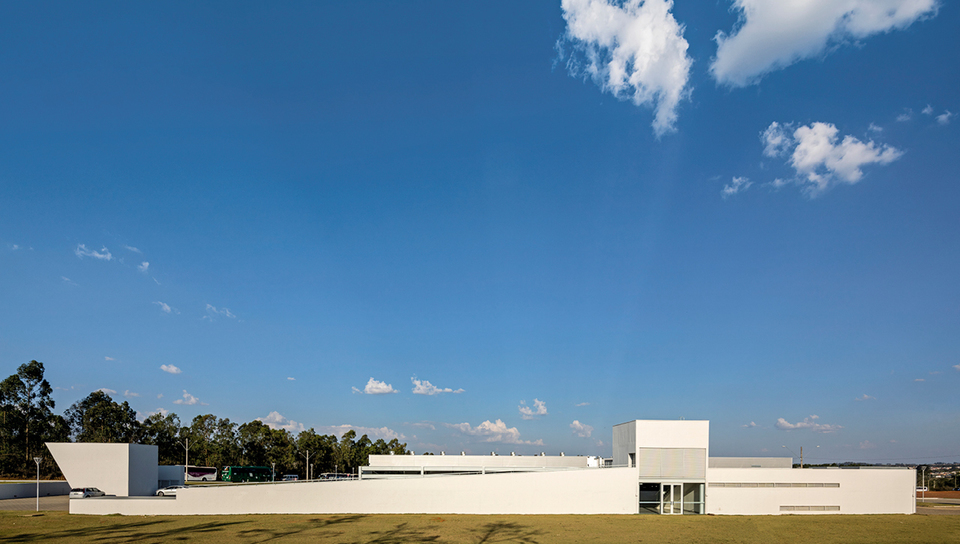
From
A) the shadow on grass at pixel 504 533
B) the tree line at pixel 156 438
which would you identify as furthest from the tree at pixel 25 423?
the shadow on grass at pixel 504 533

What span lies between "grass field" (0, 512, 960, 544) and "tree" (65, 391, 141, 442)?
51539 mm

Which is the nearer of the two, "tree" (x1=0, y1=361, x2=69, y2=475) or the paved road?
the paved road

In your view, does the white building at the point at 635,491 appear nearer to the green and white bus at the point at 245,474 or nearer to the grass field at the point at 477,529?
the grass field at the point at 477,529

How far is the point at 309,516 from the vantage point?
3212cm

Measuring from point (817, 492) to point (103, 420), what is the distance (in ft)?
293

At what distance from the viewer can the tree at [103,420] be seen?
76375 millimetres

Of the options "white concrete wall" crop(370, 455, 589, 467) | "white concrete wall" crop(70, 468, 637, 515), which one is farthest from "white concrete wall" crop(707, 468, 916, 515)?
"white concrete wall" crop(370, 455, 589, 467)

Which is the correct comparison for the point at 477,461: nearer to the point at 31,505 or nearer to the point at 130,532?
the point at 130,532

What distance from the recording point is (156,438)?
82.2 m

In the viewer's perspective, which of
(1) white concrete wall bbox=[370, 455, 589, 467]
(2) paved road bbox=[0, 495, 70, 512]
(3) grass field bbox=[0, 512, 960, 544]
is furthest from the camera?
(1) white concrete wall bbox=[370, 455, 589, 467]

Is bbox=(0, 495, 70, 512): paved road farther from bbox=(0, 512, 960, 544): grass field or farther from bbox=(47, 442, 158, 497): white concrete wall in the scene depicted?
bbox=(0, 512, 960, 544): grass field

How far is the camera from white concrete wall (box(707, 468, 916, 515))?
111ft

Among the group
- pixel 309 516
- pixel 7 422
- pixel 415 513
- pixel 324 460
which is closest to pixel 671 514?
pixel 415 513

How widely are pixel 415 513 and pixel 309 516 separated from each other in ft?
21.3
